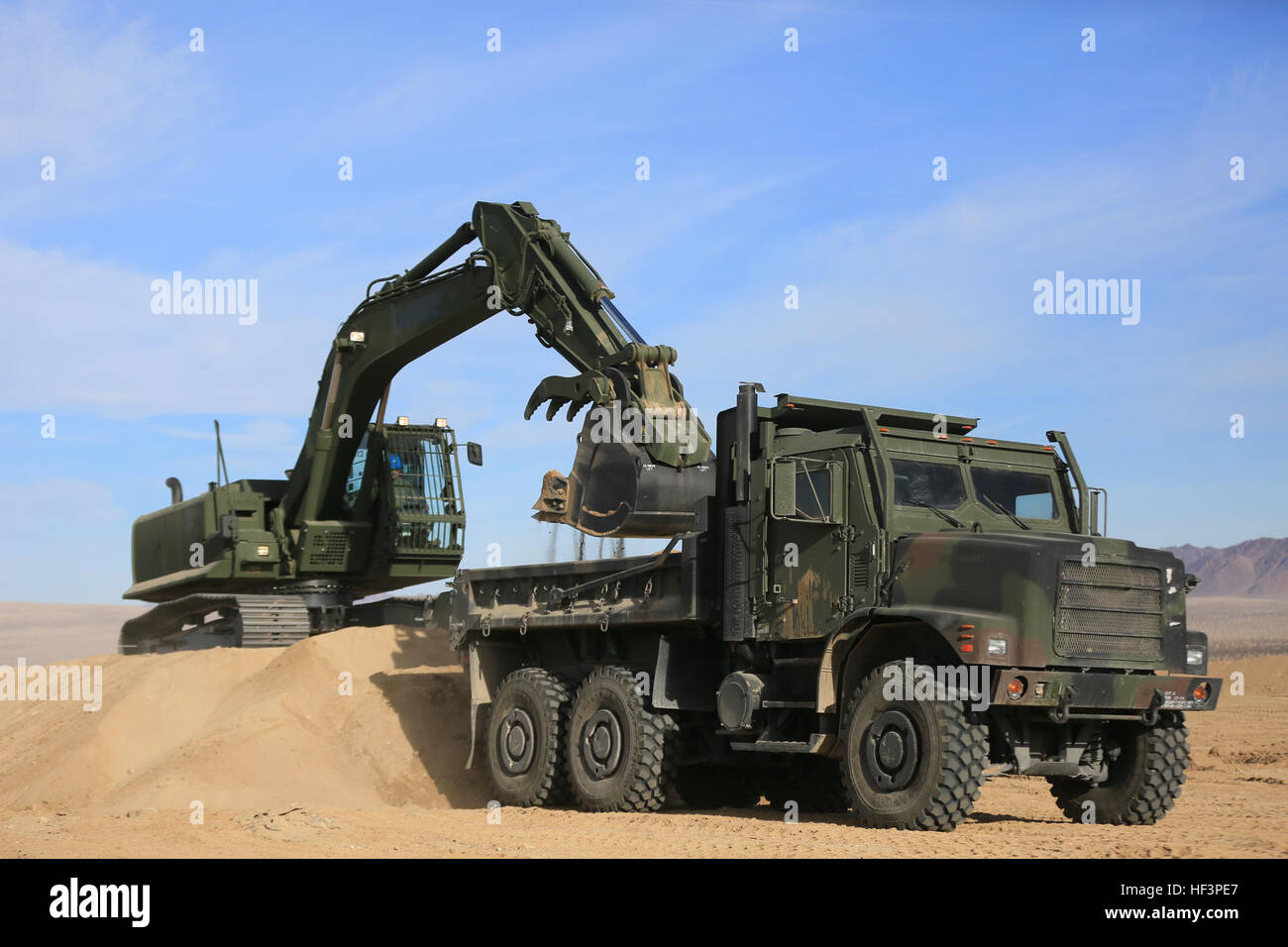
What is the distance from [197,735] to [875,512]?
9070 millimetres

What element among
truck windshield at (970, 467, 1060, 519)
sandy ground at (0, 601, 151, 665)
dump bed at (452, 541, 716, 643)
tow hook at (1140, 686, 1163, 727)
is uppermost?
truck windshield at (970, 467, 1060, 519)

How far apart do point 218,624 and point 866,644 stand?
1293cm

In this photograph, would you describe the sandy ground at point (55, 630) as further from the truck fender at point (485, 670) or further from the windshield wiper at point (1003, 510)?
the windshield wiper at point (1003, 510)

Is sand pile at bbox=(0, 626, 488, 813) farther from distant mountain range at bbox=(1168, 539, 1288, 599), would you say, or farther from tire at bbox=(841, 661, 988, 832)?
distant mountain range at bbox=(1168, 539, 1288, 599)

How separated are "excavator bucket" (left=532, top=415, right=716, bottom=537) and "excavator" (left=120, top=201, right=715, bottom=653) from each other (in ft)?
7.82

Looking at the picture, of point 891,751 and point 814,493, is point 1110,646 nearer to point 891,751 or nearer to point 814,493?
point 891,751

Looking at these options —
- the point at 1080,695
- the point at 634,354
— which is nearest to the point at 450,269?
the point at 634,354

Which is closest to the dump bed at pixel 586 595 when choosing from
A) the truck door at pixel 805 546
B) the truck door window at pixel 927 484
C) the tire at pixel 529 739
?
the tire at pixel 529 739

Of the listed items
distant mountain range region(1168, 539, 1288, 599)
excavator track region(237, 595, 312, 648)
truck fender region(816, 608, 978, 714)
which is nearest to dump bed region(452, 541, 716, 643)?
truck fender region(816, 608, 978, 714)

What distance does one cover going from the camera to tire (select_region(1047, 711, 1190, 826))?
1193 cm

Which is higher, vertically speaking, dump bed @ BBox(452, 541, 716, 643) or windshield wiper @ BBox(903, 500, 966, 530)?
windshield wiper @ BBox(903, 500, 966, 530)

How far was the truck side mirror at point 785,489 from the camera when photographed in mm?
12281
